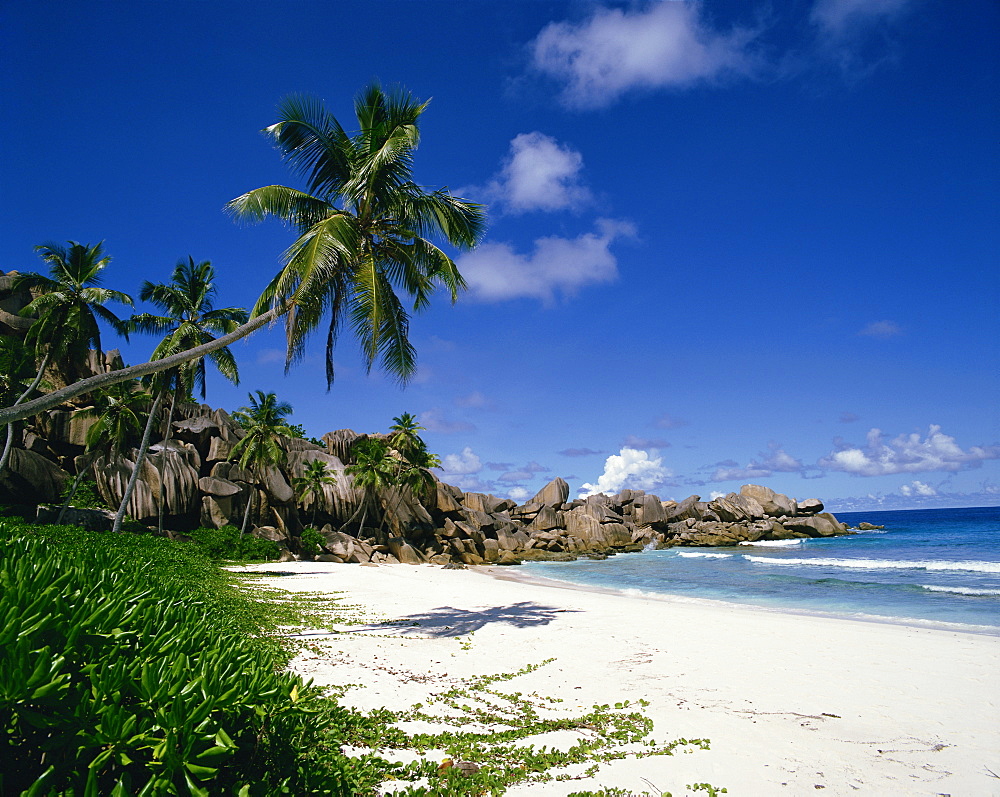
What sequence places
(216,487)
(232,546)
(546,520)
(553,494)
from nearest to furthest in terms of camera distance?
(232,546)
(216,487)
(546,520)
(553,494)

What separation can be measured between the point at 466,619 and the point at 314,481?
1090 inches

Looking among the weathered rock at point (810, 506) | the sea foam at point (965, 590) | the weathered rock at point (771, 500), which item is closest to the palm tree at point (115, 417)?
the sea foam at point (965, 590)

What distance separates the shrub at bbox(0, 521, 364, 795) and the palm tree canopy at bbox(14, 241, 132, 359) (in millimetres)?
25543

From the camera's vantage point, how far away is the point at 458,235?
13109 mm

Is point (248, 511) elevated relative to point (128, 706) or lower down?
lower down

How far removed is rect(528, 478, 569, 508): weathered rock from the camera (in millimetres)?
56969

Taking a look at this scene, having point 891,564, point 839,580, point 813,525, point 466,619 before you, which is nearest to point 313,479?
point 466,619

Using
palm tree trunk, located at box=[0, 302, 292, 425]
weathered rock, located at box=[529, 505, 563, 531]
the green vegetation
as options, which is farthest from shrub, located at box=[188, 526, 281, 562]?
weathered rock, located at box=[529, 505, 563, 531]

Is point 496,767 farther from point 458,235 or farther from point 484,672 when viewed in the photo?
point 458,235

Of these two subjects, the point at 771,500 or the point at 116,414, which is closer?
the point at 116,414

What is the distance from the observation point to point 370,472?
40469 mm

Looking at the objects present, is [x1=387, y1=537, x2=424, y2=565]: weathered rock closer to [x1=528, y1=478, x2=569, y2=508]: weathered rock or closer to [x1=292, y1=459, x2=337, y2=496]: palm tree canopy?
[x1=292, y1=459, x2=337, y2=496]: palm tree canopy

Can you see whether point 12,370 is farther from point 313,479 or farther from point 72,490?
point 313,479

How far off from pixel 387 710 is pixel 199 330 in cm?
2163
